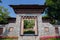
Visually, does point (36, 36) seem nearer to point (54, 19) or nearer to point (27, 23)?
point (54, 19)

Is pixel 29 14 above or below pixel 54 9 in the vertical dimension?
below

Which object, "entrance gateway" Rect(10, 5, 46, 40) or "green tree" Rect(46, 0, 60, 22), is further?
"green tree" Rect(46, 0, 60, 22)

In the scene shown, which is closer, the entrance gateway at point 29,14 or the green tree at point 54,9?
the entrance gateway at point 29,14

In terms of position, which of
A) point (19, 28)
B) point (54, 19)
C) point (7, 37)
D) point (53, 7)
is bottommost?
point (7, 37)

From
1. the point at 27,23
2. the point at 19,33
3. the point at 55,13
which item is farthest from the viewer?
the point at 27,23

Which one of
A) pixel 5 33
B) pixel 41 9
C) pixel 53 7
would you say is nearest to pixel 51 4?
pixel 53 7

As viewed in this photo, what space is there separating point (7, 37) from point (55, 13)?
950 cm

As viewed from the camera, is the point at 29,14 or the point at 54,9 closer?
the point at 29,14

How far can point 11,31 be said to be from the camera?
1304 cm

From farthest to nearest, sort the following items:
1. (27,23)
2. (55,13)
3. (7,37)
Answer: (27,23) → (55,13) → (7,37)

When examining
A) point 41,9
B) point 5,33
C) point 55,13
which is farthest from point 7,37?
point 55,13

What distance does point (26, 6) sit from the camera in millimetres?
13047

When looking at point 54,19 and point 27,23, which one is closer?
point 54,19

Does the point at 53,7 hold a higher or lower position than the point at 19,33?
higher
